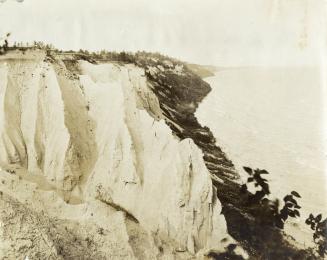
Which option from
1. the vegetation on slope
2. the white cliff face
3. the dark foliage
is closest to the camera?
the white cliff face

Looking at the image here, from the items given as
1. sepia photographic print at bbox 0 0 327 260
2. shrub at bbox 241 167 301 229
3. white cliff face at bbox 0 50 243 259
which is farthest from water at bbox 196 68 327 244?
white cliff face at bbox 0 50 243 259

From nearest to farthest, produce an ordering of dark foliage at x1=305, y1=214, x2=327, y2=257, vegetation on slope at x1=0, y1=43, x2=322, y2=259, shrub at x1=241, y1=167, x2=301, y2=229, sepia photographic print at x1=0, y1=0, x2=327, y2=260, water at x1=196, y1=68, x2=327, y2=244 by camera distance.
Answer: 1. sepia photographic print at x1=0, y1=0, x2=327, y2=260
2. vegetation on slope at x1=0, y1=43, x2=322, y2=259
3. dark foliage at x1=305, y1=214, x2=327, y2=257
4. shrub at x1=241, y1=167, x2=301, y2=229
5. water at x1=196, y1=68, x2=327, y2=244

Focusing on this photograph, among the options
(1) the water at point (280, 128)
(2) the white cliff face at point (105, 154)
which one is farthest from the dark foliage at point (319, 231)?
(2) the white cliff face at point (105, 154)

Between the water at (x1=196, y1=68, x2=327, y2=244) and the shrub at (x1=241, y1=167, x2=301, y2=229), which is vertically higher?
the water at (x1=196, y1=68, x2=327, y2=244)

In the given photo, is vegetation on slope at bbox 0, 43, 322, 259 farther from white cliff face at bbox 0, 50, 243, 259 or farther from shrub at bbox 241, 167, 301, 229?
white cliff face at bbox 0, 50, 243, 259

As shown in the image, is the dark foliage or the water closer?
the dark foliage

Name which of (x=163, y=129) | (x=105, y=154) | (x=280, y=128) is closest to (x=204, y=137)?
(x=163, y=129)

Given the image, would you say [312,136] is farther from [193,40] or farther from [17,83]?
[17,83]
